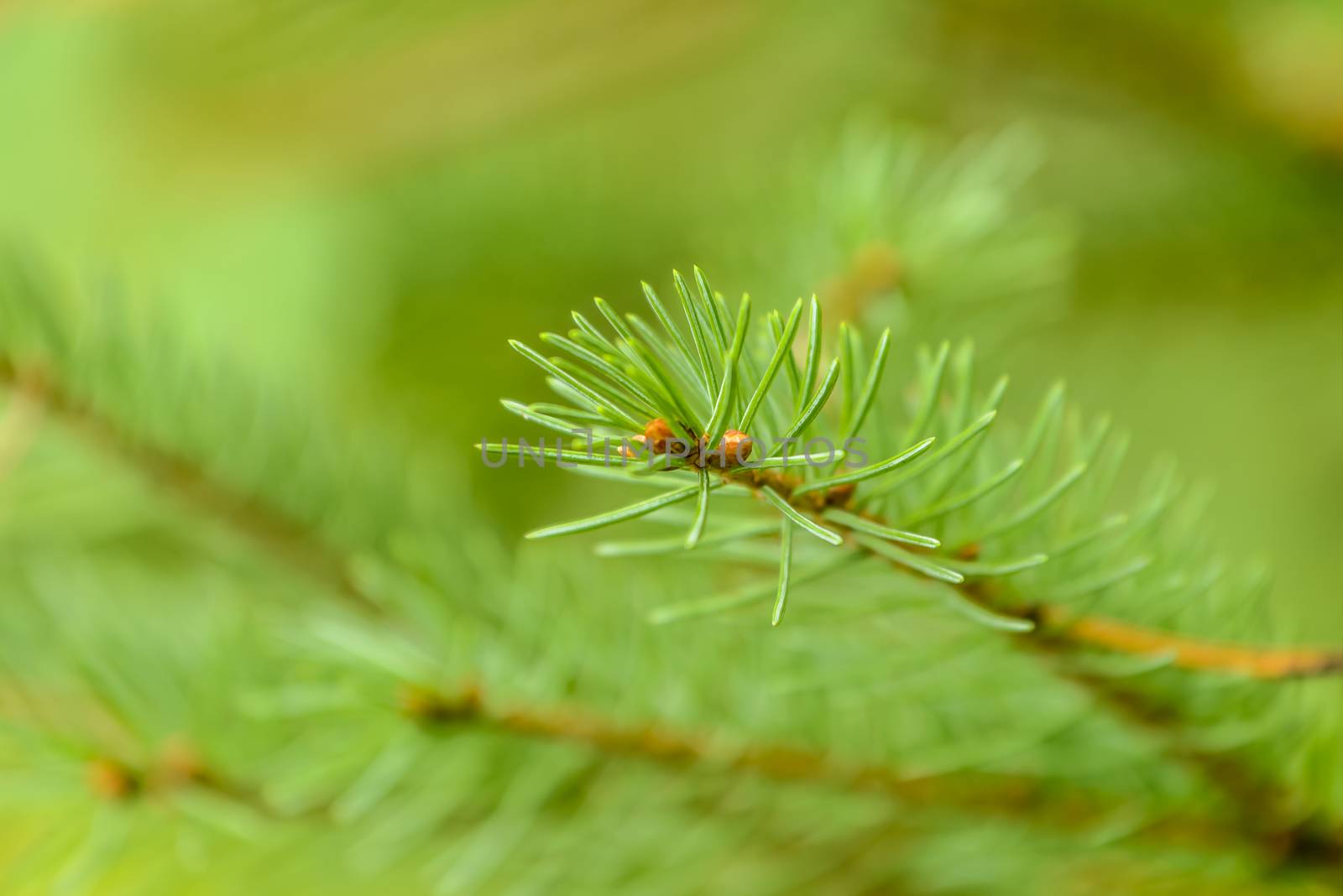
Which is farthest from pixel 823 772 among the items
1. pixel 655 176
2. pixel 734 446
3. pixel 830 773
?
pixel 655 176

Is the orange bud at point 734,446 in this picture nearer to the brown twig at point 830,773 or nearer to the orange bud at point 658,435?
the orange bud at point 658,435

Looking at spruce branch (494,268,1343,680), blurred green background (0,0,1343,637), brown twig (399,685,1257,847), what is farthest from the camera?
blurred green background (0,0,1343,637)

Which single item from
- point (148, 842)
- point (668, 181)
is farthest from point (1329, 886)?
point (668, 181)

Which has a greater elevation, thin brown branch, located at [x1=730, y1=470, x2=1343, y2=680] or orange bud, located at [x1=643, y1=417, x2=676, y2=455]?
orange bud, located at [x1=643, y1=417, x2=676, y2=455]

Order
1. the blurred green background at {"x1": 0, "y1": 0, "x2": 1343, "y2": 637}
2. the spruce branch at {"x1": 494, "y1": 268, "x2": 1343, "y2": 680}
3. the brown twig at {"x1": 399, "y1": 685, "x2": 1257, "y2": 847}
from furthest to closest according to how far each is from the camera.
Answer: the blurred green background at {"x1": 0, "y1": 0, "x2": 1343, "y2": 637}, the brown twig at {"x1": 399, "y1": 685, "x2": 1257, "y2": 847}, the spruce branch at {"x1": 494, "y1": 268, "x2": 1343, "y2": 680}

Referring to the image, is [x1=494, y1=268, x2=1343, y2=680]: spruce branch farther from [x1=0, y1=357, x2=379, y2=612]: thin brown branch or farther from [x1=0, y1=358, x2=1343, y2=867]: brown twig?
[x1=0, y1=357, x2=379, y2=612]: thin brown branch

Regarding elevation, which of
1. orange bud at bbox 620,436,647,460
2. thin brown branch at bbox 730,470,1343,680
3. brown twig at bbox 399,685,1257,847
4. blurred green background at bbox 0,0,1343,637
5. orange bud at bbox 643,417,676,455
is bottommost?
brown twig at bbox 399,685,1257,847

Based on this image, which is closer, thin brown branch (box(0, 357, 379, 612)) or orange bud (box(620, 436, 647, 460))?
orange bud (box(620, 436, 647, 460))

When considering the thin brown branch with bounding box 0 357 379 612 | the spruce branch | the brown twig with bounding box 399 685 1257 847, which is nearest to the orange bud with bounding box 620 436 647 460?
the spruce branch

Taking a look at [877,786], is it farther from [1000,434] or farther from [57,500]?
[57,500]
